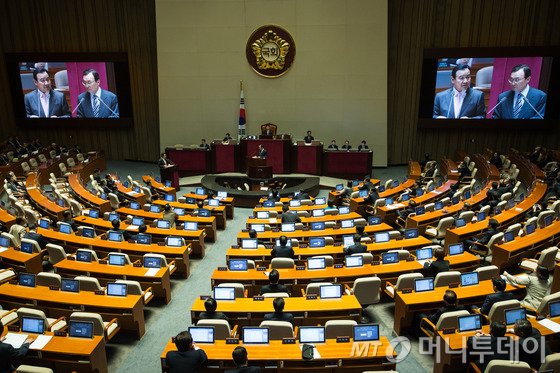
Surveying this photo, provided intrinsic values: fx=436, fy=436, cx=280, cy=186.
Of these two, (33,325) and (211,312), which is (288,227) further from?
(33,325)

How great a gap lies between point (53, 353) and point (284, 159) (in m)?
14.4

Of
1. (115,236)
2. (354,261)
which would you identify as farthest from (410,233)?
(115,236)

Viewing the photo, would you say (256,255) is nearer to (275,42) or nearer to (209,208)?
(209,208)

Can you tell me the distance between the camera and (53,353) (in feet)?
19.2

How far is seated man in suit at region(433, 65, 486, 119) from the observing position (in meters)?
19.7

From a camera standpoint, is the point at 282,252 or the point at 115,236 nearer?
the point at 282,252

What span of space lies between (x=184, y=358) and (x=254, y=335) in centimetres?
103

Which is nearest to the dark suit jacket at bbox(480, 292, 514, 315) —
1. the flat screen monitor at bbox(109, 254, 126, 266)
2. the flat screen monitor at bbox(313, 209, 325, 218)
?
the flat screen monitor at bbox(313, 209, 325, 218)

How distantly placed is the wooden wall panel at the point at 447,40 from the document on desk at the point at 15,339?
1863cm

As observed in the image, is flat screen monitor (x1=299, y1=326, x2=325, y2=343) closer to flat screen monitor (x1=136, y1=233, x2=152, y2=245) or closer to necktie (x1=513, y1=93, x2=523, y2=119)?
flat screen monitor (x1=136, y1=233, x2=152, y2=245)

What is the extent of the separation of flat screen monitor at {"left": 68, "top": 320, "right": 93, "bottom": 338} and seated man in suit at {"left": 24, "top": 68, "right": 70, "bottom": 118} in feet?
61.6

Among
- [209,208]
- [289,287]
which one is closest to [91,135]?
[209,208]

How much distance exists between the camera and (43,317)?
20.5 feet

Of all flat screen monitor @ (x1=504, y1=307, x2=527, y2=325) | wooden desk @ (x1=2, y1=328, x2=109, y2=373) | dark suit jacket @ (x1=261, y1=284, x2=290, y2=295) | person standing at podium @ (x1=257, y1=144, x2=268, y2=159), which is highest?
person standing at podium @ (x1=257, y1=144, x2=268, y2=159)
